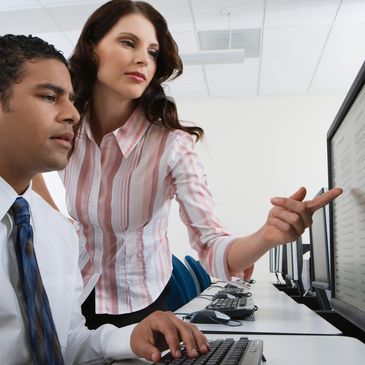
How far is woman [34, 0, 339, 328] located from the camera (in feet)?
4.19

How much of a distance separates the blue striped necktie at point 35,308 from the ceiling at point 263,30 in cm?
340

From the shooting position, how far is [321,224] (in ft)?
5.09

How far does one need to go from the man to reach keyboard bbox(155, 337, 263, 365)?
2cm

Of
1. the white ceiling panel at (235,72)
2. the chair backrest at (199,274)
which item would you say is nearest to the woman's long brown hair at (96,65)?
the chair backrest at (199,274)

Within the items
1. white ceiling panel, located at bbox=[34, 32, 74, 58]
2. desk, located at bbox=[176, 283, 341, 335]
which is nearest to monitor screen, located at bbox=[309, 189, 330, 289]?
desk, located at bbox=[176, 283, 341, 335]

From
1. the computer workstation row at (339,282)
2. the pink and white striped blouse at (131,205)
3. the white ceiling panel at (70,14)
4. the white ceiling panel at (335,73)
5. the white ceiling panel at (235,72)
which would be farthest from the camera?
the white ceiling panel at (235,72)

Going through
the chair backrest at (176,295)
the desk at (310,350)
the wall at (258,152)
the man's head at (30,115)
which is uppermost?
the wall at (258,152)

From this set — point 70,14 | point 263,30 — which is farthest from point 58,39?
point 263,30

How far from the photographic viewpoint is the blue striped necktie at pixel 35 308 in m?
0.75

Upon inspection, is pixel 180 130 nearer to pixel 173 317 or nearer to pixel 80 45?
pixel 80 45

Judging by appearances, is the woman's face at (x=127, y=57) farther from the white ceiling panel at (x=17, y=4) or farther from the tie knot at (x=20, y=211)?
the white ceiling panel at (x=17, y=4)

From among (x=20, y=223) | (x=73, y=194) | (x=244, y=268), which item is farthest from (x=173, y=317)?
(x=73, y=194)

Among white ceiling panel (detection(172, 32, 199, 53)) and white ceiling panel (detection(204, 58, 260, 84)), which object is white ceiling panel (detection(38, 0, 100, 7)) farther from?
white ceiling panel (detection(204, 58, 260, 84))

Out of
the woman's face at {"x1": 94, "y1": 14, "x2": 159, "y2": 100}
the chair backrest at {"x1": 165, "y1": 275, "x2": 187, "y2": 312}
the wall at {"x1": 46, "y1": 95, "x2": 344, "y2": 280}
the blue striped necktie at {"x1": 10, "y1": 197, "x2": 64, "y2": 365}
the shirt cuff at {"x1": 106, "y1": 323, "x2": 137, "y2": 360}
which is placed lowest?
the chair backrest at {"x1": 165, "y1": 275, "x2": 187, "y2": 312}
